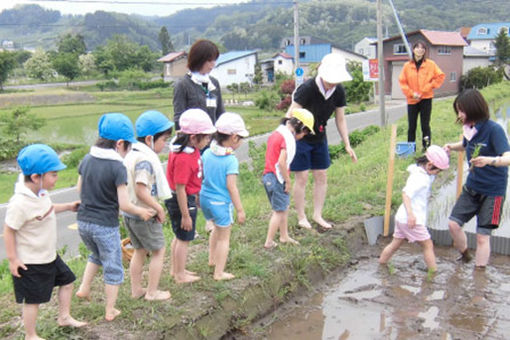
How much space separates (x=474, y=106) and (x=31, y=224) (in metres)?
3.72

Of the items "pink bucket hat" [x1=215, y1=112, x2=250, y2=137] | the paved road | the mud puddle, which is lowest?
the paved road

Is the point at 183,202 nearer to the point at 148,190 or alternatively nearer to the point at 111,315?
the point at 148,190

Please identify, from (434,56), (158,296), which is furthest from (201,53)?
(434,56)

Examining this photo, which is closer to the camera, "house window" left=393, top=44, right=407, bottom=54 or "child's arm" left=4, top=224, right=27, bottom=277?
"child's arm" left=4, top=224, right=27, bottom=277

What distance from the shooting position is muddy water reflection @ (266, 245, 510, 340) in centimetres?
386

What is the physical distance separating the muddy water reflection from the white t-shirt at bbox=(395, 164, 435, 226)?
2.09 feet

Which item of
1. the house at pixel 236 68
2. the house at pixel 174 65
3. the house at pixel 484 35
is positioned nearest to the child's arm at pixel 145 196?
the house at pixel 236 68

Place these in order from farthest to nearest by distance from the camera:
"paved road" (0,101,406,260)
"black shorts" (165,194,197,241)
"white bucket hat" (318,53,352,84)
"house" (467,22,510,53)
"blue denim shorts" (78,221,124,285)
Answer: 1. "house" (467,22,510,53)
2. "paved road" (0,101,406,260)
3. "white bucket hat" (318,53,352,84)
4. "black shorts" (165,194,197,241)
5. "blue denim shorts" (78,221,124,285)

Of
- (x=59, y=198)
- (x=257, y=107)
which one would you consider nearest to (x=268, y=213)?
(x=59, y=198)

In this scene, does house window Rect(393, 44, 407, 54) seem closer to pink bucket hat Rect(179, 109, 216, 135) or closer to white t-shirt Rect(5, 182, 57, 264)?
pink bucket hat Rect(179, 109, 216, 135)

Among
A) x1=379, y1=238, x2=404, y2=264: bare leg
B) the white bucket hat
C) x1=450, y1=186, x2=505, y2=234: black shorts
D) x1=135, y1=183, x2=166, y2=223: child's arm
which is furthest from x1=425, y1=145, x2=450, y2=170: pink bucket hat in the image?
x1=135, y1=183, x2=166, y2=223: child's arm

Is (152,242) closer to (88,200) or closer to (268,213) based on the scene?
(88,200)

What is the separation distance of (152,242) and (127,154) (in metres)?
0.66

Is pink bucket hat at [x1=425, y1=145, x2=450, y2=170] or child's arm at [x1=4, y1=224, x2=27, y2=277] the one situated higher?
pink bucket hat at [x1=425, y1=145, x2=450, y2=170]
